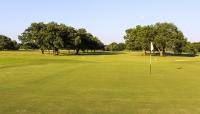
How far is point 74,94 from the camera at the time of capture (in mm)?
15984

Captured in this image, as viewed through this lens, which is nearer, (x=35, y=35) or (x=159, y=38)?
(x=159, y=38)

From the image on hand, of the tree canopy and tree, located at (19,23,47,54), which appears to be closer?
the tree canopy

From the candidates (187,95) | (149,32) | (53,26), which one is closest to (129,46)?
(149,32)

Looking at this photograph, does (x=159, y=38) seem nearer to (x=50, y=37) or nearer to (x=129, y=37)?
(x=129, y=37)

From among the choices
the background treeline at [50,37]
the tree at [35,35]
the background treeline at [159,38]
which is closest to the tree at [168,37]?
the background treeline at [159,38]

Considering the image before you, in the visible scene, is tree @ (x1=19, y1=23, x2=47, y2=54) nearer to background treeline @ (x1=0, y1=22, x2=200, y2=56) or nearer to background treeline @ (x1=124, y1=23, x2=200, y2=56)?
background treeline @ (x1=0, y1=22, x2=200, y2=56)

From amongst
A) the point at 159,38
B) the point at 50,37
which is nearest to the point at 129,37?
the point at 159,38

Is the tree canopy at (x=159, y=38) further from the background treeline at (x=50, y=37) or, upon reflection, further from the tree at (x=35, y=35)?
the tree at (x=35, y=35)

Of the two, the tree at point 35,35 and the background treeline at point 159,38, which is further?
the tree at point 35,35

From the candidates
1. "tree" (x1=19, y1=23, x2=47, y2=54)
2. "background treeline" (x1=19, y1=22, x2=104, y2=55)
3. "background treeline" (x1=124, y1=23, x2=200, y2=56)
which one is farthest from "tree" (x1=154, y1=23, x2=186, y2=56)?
"tree" (x1=19, y1=23, x2=47, y2=54)

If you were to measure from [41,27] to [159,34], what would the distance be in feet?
132

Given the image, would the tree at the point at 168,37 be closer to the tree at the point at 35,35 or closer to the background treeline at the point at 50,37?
the background treeline at the point at 50,37

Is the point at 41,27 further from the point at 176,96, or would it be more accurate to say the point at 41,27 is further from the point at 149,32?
the point at 176,96

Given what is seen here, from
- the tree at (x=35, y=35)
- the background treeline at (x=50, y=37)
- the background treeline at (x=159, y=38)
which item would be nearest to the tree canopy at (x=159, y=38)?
→ the background treeline at (x=159, y=38)
